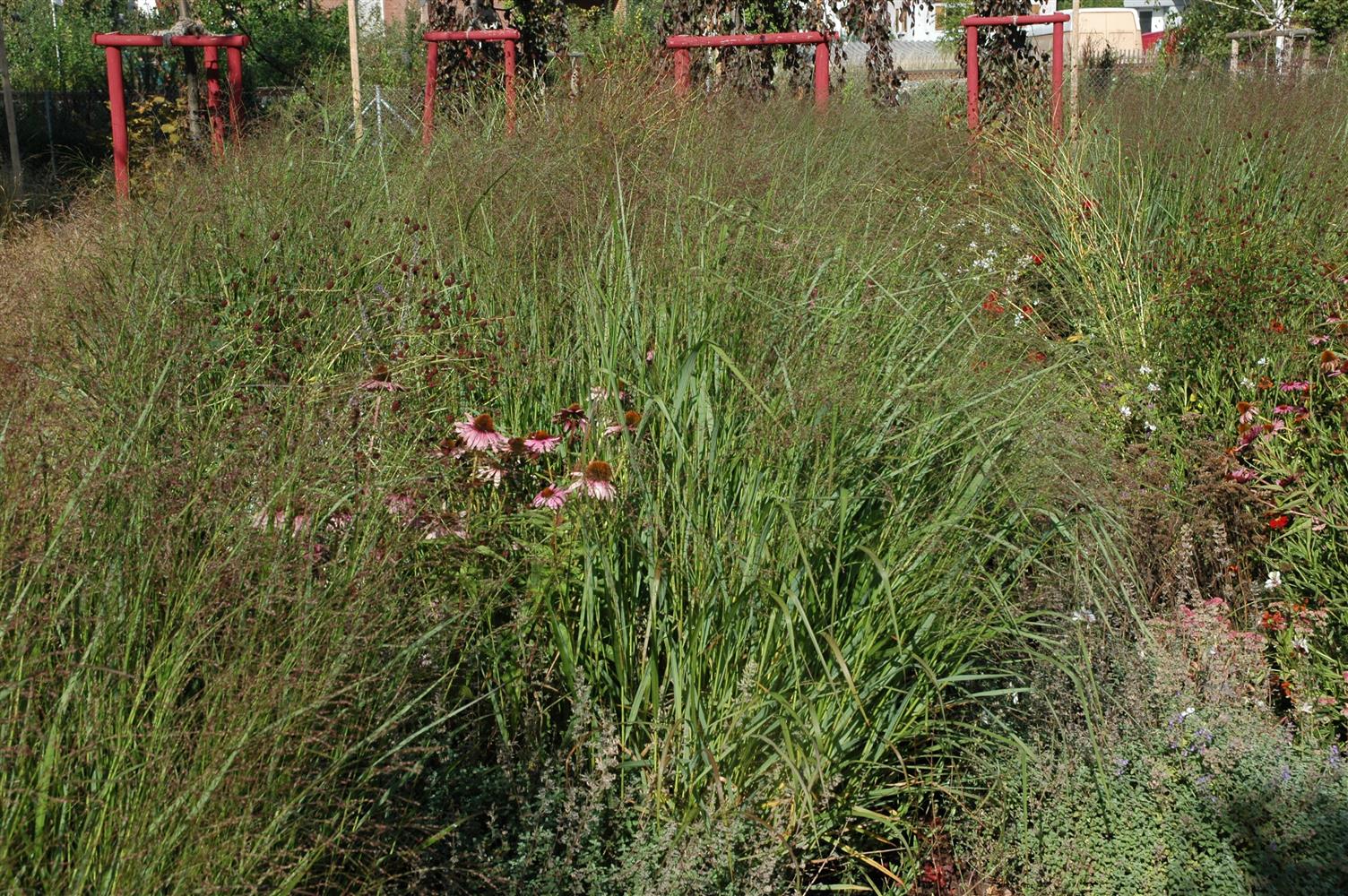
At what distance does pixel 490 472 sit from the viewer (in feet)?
8.96

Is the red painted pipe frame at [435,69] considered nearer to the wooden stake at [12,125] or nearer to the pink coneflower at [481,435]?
the wooden stake at [12,125]

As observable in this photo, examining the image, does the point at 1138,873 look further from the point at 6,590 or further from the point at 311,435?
the point at 6,590

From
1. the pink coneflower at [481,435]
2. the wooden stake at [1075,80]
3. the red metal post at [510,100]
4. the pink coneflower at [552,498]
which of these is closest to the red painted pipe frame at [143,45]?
the red metal post at [510,100]

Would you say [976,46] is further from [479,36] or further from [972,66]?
[479,36]

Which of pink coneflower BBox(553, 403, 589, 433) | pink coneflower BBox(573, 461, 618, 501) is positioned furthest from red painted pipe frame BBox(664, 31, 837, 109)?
pink coneflower BBox(573, 461, 618, 501)

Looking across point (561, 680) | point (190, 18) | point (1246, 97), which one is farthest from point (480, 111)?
point (561, 680)

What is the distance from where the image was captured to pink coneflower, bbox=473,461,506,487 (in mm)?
2703

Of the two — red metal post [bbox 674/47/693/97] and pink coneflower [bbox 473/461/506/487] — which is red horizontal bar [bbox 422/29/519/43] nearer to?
red metal post [bbox 674/47/693/97]

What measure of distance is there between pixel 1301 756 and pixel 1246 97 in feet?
14.5

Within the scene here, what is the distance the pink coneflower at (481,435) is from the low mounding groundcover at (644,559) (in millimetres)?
12

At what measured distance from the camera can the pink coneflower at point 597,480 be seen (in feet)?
8.13

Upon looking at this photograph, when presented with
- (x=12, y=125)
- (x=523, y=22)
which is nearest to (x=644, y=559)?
(x=12, y=125)

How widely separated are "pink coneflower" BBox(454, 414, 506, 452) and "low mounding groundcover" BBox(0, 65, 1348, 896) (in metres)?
0.01

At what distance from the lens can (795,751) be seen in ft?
7.59
